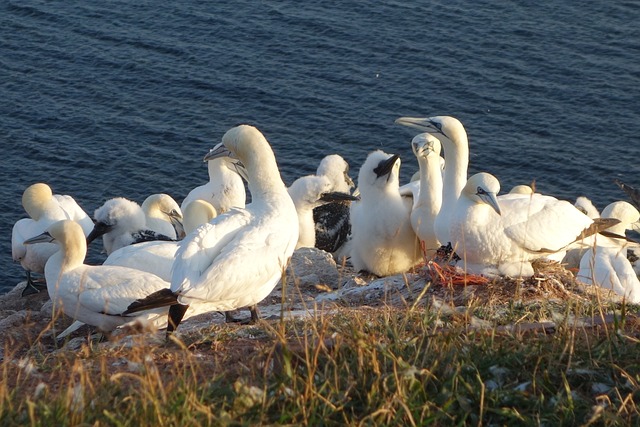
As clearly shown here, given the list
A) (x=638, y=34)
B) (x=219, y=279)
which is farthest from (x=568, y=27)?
(x=219, y=279)

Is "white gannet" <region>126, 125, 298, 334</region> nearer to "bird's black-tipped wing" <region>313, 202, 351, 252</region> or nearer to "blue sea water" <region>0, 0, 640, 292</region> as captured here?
"bird's black-tipped wing" <region>313, 202, 351, 252</region>

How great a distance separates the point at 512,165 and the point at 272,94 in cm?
448

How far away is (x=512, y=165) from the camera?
1697 cm

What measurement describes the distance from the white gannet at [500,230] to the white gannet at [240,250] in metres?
1.59

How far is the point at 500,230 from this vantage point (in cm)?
812

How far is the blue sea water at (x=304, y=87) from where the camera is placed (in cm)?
1692

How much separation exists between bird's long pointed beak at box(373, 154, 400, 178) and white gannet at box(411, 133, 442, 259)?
0.76ft

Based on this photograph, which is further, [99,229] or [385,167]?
[99,229]

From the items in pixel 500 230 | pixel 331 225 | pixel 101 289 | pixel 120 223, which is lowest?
pixel 331 225

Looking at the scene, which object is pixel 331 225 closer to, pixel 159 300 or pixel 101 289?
pixel 101 289

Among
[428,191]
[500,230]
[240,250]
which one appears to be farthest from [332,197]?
[240,250]

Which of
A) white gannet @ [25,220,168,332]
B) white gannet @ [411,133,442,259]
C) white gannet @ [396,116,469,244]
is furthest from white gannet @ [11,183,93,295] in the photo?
white gannet @ [396,116,469,244]

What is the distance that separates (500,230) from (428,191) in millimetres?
1921

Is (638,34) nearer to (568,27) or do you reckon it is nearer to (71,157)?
(568,27)
